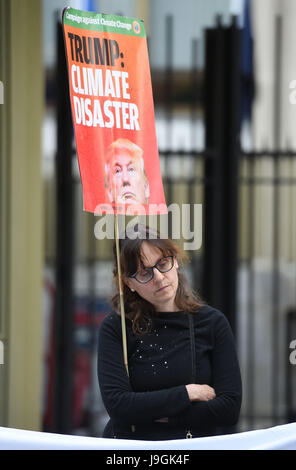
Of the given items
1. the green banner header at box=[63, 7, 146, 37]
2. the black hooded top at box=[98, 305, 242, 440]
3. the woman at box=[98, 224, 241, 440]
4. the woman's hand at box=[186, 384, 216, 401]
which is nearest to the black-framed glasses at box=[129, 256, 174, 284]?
the woman at box=[98, 224, 241, 440]

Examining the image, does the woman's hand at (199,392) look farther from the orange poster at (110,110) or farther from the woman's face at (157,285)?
the orange poster at (110,110)

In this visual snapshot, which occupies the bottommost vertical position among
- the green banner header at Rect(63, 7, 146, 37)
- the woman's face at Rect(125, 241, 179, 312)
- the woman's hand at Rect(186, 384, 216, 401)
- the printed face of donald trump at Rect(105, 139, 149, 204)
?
the woman's hand at Rect(186, 384, 216, 401)

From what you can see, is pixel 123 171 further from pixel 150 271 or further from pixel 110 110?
pixel 150 271

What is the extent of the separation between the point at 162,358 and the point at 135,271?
0.83 ft

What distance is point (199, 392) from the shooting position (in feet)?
6.13

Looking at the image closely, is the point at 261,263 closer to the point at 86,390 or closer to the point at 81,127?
the point at 86,390

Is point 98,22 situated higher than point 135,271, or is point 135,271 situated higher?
point 98,22

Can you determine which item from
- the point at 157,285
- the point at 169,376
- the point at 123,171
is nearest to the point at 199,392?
the point at 169,376

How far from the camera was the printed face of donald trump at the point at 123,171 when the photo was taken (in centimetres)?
195

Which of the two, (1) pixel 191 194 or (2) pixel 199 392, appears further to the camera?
(1) pixel 191 194

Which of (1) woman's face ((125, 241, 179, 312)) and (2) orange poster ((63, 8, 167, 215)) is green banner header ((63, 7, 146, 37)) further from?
(1) woman's face ((125, 241, 179, 312))

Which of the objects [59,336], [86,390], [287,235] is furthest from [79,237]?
[287,235]

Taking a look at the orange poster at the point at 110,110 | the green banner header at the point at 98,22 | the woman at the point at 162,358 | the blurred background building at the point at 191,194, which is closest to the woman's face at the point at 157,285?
the woman at the point at 162,358

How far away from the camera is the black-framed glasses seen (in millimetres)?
1924
